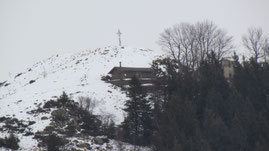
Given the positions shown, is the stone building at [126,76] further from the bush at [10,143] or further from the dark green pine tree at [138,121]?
the bush at [10,143]

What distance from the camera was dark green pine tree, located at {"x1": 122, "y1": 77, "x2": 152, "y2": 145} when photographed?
22172 millimetres

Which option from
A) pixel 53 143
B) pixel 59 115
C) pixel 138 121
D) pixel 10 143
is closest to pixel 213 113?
pixel 138 121

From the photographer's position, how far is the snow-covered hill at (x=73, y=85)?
2630 cm

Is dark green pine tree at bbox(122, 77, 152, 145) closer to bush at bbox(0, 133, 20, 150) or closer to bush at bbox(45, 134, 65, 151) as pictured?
bush at bbox(45, 134, 65, 151)

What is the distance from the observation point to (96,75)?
Answer: 131 ft

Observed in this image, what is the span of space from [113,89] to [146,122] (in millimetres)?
11216

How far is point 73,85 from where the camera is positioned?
116 ft

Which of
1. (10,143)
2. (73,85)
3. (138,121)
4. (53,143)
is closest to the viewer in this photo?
(53,143)

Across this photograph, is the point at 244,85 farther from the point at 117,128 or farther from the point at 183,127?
the point at 117,128

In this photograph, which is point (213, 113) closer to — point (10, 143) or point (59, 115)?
point (59, 115)

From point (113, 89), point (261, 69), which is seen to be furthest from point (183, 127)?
point (113, 89)

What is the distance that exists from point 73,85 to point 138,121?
15.9 meters

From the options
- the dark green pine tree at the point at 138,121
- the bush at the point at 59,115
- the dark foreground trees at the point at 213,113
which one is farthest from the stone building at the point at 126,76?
the bush at the point at 59,115

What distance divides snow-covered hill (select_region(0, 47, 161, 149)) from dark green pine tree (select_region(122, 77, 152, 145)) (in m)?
3.20
